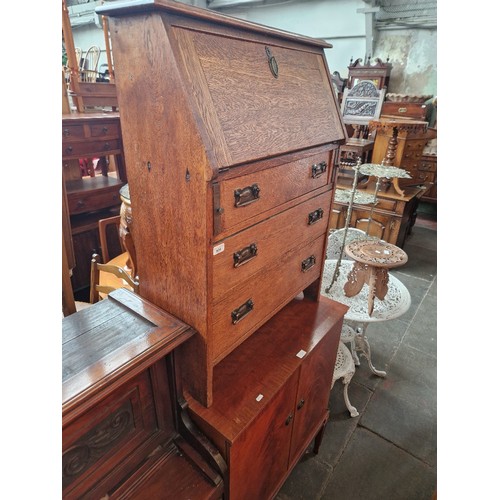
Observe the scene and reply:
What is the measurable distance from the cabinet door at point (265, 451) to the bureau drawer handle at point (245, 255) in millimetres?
500

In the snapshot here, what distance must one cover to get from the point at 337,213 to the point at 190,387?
128 inches

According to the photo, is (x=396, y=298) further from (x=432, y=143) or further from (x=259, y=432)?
(x=432, y=143)

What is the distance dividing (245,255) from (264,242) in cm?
9

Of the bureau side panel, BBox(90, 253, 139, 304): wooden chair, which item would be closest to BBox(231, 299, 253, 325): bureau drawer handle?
the bureau side panel

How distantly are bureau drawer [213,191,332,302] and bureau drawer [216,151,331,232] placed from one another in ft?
0.15

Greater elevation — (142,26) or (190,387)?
(142,26)

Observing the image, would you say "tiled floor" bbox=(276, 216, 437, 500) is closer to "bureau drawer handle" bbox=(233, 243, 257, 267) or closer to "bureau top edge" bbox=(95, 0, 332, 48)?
"bureau drawer handle" bbox=(233, 243, 257, 267)

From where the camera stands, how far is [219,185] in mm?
769

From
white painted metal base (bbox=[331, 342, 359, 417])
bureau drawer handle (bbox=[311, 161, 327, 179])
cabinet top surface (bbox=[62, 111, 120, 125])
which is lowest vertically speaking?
white painted metal base (bbox=[331, 342, 359, 417])

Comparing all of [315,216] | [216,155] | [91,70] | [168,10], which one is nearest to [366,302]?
[315,216]

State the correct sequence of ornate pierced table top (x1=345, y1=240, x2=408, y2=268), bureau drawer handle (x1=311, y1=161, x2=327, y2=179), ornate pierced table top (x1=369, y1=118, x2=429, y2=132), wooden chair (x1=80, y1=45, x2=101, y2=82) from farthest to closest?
wooden chair (x1=80, y1=45, x2=101, y2=82), ornate pierced table top (x1=369, y1=118, x2=429, y2=132), ornate pierced table top (x1=345, y1=240, x2=408, y2=268), bureau drawer handle (x1=311, y1=161, x2=327, y2=179)

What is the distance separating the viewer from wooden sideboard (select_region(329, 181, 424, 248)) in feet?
12.0

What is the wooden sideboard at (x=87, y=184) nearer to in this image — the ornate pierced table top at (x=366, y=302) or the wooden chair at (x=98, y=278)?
the wooden chair at (x=98, y=278)
